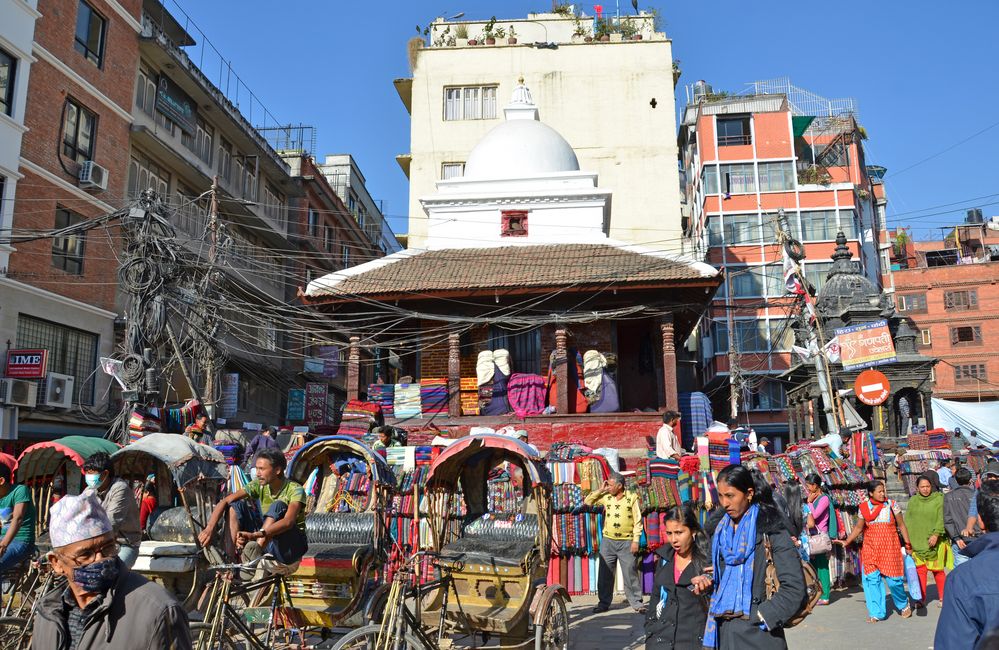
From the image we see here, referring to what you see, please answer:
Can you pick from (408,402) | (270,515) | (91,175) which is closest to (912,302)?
(408,402)

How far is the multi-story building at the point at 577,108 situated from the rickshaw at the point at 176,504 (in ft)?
87.4

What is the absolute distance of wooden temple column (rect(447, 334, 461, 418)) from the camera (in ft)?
63.1

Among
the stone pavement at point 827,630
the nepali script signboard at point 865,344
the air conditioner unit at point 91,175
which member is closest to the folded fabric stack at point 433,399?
the stone pavement at point 827,630

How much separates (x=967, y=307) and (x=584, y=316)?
1797 inches

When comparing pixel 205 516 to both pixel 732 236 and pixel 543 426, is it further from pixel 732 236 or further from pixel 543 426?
pixel 732 236

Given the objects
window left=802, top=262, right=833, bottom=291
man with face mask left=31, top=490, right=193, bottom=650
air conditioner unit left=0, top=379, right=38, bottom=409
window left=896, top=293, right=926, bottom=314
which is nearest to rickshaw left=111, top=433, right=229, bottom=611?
man with face mask left=31, top=490, right=193, bottom=650

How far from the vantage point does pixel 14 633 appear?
687 centimetres

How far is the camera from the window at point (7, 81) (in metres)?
20.7

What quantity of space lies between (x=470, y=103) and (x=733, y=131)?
56.9 feet

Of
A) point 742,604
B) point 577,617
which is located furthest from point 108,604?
point 577,617

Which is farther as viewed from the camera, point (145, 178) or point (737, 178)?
point (737, 178)

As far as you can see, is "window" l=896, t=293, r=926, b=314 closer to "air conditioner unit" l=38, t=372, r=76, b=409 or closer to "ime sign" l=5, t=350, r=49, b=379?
"air conditioner unit" l=38, t=372, r=76, b=409

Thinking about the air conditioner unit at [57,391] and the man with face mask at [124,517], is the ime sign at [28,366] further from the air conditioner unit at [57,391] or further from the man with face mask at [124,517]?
the man with face mask at [124,517]

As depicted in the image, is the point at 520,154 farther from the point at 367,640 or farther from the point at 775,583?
the point at 775,583
